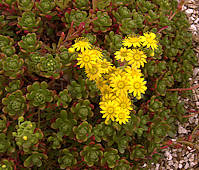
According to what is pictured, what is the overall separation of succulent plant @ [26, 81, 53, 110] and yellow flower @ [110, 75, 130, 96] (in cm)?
57

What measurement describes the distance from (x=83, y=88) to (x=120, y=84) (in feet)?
1.43

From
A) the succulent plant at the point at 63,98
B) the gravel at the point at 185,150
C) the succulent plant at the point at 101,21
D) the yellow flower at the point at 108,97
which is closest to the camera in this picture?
the yellow flower at the point at 108,97

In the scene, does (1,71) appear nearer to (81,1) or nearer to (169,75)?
(81,1)

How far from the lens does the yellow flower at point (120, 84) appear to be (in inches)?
65.0

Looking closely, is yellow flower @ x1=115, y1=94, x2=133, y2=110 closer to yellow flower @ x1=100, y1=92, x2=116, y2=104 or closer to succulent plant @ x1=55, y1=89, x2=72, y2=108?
yellow flower @ x1=100, y1=92, x2=116, y2=104

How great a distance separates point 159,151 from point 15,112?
1.60m

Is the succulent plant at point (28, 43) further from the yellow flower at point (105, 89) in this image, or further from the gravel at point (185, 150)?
the gravel at point (185, 150)

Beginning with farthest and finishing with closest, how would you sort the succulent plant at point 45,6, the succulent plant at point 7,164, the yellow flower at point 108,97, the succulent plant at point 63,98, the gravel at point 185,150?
the gravel at point 185,150
the succulent plant at point 45,6
the succulent plant at point 63,98
the yellow flower at point 108,97
the succulent plant at point 7,164

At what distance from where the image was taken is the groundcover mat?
5.67 feet

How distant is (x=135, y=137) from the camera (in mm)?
2404

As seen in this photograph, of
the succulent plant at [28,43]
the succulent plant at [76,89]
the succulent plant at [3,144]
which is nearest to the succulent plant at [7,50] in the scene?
the succulent plant at [28,43]

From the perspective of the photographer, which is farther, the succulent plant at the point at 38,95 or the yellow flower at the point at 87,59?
the succulent plant at the point at 38,95

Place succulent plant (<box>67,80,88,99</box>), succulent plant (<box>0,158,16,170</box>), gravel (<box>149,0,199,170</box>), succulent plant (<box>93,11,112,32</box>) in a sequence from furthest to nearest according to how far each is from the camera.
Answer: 1. gravel (<box>149,0,199,170</box>)
2. succulent plant (<box>93,11,112,32</box>)
3. succulent plant (<box>67,80,88,99</box>)
4. succulent plant (<box>0,158,16,170</box>)

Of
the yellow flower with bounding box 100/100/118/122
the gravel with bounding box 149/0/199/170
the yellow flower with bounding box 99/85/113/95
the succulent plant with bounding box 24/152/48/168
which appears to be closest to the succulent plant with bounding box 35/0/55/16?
the yellow flower with bounding box 99/85/113/95
